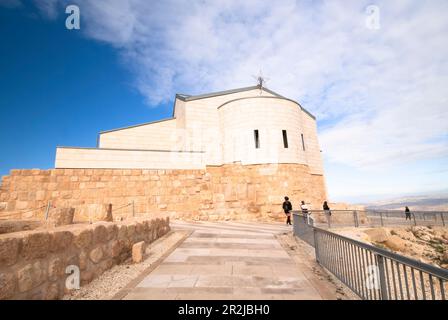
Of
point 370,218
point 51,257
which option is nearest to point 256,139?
point 370,218

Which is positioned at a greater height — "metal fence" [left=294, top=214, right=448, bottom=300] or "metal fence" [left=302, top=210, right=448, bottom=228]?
"metal fence" [left=294, top=214, right=448, bottom=300]

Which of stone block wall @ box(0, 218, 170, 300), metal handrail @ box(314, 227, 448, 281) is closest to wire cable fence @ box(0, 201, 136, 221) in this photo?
stone block wall @ box(0, 218, 170, 300)

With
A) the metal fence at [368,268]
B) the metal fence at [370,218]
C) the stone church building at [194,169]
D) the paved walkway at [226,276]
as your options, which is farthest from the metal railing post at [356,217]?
the metal fence at [368,268]

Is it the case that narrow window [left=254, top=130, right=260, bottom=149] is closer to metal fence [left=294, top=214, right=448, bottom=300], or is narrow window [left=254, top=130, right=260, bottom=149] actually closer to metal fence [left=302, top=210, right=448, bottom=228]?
metal fence [left=302, top=210, right=448, bottom=228]

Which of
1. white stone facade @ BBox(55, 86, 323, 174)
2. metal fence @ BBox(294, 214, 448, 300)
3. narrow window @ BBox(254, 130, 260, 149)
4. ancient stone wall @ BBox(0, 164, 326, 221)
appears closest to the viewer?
metal fence @ BBox(294, 214, 448, 300)

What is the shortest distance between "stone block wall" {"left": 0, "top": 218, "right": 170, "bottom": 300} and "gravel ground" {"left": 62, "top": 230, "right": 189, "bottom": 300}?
0.57 feet

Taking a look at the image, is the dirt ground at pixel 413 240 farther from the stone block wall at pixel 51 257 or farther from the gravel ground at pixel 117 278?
the stone block wall at pixel 51 257

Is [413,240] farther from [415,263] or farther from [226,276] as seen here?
[415,263]

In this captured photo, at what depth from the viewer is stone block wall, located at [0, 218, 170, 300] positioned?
2.90 metres

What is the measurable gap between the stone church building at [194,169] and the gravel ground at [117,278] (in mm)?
8579

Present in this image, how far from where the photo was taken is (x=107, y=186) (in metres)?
14.3

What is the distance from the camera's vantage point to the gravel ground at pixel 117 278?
12.7 ft
